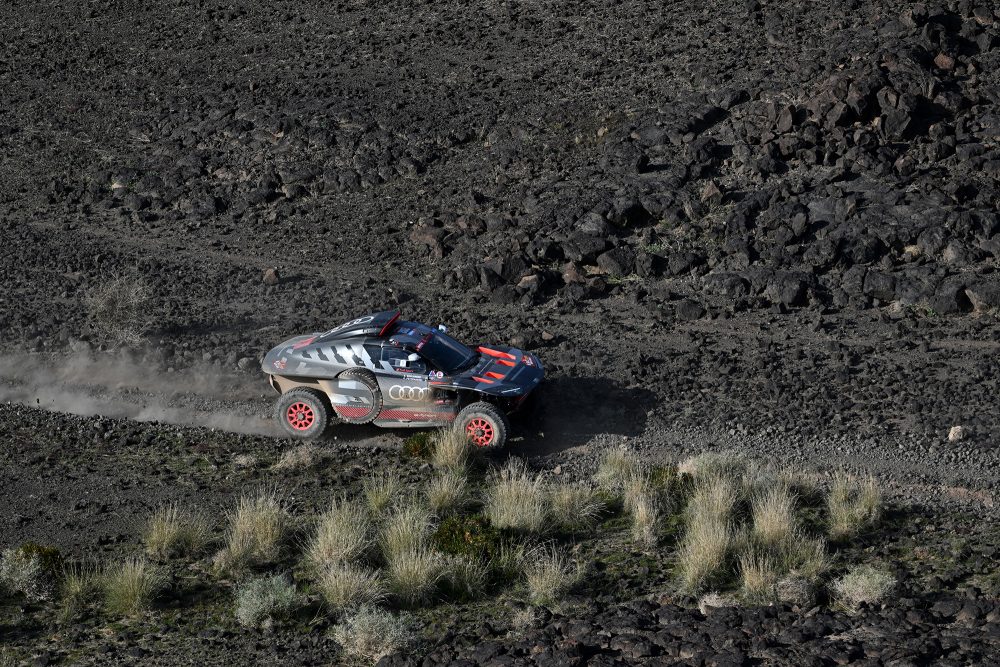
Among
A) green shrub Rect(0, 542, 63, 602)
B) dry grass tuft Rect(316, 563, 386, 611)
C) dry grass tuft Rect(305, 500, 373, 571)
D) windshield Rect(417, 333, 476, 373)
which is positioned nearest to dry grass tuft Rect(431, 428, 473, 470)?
windshield Rect(417, 333, 476, 373)

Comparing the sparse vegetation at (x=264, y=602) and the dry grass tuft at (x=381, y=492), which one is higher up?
the dry grass tuft at (x=381, y=492)

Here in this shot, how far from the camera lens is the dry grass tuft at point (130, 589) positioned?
1313cm

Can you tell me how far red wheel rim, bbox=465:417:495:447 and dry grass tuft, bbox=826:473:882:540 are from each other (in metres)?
4.68

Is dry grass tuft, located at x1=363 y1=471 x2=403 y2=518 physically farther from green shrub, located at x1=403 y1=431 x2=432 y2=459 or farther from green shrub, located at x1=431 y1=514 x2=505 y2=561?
green shrub, located at x1=431 y1=514 x2=505 y2=561

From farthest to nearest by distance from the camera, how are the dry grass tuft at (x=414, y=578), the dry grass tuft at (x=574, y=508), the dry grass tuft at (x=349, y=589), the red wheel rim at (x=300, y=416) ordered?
1. the red wheel rim at (x=300, y=416)
2. the dry grass tuft at (x=574, y=508)
3. the dry grass tuft at (x=414, y=578)
4. the dry grass tuft at (x=349, y=589)

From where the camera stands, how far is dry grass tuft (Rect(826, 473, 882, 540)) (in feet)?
47.5

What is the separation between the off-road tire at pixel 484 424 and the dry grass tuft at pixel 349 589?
3881 millimetres

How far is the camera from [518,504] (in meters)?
15.0

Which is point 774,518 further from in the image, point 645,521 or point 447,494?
point 447,494

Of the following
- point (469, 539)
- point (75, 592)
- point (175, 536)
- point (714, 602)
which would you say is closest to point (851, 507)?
point (714, 602)

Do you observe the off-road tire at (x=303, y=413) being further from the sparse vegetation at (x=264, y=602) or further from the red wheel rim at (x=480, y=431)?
the sparse vegetation at (x=264, y=602)

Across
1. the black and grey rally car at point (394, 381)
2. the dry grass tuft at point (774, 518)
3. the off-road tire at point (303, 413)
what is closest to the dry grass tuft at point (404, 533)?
the black and grey rally car at point (394, 381)

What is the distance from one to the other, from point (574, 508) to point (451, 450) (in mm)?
2127

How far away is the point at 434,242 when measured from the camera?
87.9 feet
